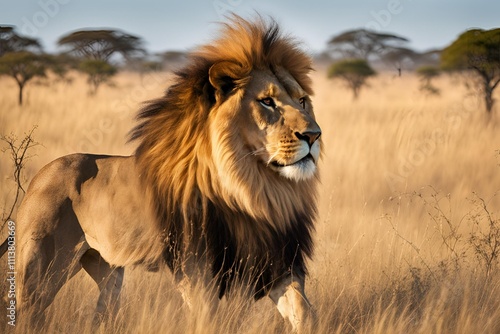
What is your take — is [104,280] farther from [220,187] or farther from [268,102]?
[268,102]

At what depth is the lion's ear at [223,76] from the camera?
12.8 ft

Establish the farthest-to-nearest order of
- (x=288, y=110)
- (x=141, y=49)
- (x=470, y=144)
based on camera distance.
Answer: (x=141, y=49), (x=470, y=144), (x=288, y=110)

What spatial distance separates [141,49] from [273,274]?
12.5 m

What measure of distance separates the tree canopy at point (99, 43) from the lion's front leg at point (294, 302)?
3518mm

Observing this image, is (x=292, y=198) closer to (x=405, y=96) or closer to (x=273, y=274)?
(x=273, y=274)

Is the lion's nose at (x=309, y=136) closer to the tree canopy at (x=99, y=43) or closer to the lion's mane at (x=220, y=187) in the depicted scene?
the lion's mane at (x=220, y=187)

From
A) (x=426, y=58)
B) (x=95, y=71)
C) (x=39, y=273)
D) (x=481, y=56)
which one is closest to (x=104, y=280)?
(x=39, y=273)

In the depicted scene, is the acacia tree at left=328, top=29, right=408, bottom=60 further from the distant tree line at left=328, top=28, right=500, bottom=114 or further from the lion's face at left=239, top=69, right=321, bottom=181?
the lion's face at left=239, top=69, right=321, bottom=181

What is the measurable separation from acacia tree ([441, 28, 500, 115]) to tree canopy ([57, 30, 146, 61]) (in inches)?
277

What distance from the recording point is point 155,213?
13.1 ft

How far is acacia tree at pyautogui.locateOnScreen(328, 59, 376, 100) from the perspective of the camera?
86.5ft

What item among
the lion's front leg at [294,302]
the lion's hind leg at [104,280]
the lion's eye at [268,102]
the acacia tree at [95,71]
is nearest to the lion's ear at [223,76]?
the lion's eye at [268,102]

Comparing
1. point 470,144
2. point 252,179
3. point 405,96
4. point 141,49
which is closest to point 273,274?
point 252,179

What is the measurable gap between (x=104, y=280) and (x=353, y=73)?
2256 centimetres
